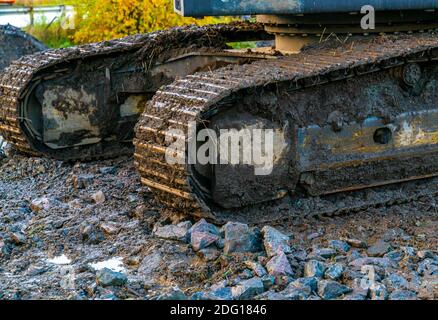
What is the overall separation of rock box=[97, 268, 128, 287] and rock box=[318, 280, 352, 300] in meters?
1.23

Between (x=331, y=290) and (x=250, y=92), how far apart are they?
2012 millimetres

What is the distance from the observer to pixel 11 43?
15.7 metres

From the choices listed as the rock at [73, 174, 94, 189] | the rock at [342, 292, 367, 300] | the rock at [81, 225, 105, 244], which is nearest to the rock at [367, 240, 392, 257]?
the rock at [342, 292, 367, 300]

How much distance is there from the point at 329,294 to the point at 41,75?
4393mm

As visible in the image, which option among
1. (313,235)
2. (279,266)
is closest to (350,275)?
(279,266)

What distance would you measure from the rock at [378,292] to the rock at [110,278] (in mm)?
1534

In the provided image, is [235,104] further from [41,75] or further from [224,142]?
[41,75]

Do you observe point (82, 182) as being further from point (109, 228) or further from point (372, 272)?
point (372, 272)

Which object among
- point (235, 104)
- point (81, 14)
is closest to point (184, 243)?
point (235, 104)

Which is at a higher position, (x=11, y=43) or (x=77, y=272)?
(x=11, y=43)

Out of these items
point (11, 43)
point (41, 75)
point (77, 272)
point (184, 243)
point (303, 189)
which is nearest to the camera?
point (77, 272)

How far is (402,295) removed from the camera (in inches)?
241

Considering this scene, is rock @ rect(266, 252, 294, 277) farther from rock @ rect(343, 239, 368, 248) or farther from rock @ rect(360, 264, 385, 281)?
rock @ rect(343, 239, 368, 248)
